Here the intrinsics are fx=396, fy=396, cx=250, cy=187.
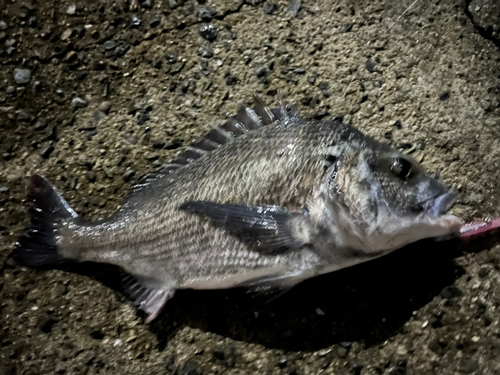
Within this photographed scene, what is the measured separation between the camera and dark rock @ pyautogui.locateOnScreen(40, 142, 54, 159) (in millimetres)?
2295

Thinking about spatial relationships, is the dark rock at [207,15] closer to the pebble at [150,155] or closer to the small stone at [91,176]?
the pebble at [150,155]

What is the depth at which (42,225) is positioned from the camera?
6.84ft

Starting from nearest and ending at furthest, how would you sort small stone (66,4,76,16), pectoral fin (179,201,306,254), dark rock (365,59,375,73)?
pectoral fin (179,201,306,254) < dark rock (365,59,375,73) < small stone (66,4,76,16)

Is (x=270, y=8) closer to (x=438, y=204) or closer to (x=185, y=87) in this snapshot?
(x=185, y=87)

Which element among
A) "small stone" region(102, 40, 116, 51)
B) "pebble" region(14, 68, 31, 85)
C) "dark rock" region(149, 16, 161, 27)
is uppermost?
"pebble" region(14, 68, 31, 85)

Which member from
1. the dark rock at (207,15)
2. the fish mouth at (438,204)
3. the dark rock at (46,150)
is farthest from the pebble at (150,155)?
the fish mouth at (438,204)

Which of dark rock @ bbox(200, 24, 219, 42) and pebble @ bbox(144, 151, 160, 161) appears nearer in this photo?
pebble @ bbox(144, 151, 160, 161)

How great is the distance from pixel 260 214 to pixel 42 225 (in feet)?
4.00

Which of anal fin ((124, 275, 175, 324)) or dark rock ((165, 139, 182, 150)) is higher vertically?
dark rock ((165, 139, 182, 150))

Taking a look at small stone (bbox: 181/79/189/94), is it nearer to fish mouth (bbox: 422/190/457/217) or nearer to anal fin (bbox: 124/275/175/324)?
anal fin (bbox: 124/275/175/324)

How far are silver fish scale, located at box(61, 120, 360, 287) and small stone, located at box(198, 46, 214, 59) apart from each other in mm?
732

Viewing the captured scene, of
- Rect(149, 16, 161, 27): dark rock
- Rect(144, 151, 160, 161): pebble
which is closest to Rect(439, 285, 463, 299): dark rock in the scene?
Rect(144, 151, 160, 161): pebble

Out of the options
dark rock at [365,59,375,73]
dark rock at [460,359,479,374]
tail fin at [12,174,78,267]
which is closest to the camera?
dark rock at [460,359,479,374]

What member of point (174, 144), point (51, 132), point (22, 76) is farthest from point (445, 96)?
point (22, 76)
